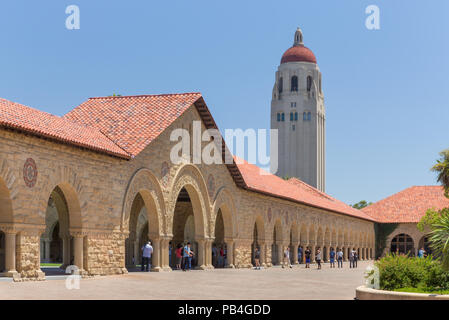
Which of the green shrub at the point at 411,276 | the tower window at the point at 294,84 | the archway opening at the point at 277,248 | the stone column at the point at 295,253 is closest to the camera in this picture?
the green shrub at the point at 411,276

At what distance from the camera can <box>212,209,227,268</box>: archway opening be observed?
1497 inches

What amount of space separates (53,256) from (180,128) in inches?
769

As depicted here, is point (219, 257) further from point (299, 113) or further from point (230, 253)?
point (299, 113)

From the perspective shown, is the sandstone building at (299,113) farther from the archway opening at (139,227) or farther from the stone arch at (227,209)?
the stone arch at (227,209)

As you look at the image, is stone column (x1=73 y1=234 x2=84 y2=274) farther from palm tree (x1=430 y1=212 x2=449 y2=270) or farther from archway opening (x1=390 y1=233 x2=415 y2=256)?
archway opening (x1=390 y1=233 x2=415 y2=256)

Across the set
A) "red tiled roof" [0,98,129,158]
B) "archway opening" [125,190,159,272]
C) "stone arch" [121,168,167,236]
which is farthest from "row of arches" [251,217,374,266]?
"red tiled roof" [0,98,129,158]

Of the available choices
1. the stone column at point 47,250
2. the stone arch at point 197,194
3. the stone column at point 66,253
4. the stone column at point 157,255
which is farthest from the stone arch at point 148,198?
the stone column at point 47,250

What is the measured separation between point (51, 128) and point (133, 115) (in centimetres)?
777

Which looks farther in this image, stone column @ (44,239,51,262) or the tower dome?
the tower dome

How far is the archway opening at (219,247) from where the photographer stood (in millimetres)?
38031

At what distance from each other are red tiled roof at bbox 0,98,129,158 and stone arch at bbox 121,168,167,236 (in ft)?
5.11

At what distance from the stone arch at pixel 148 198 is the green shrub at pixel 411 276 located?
37.6ft

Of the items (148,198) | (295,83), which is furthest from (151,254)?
(295,83)
